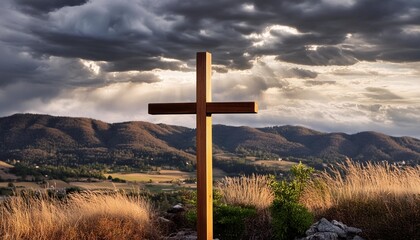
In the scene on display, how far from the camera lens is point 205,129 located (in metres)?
7.09

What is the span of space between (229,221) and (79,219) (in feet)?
9.42

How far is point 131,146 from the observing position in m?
62.6

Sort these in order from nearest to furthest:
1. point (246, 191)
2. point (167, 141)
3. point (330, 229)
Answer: point (330, 229), point (246, 191), point (167, 141)

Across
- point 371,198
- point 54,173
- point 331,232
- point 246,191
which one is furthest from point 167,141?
point 331,232

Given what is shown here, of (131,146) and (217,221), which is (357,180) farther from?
(131,146)

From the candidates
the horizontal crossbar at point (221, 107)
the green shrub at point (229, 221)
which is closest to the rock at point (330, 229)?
the green shrub at point (229, 221)

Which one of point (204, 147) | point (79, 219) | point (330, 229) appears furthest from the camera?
point (79, 219)

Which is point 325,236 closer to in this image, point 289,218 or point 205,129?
point 289,218

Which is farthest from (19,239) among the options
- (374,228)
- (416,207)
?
(416,207)

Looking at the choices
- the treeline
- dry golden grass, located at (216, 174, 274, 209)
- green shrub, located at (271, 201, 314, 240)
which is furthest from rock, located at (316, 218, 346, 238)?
the treeline

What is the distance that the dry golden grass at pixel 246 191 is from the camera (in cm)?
1282

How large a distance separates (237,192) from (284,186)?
1.96 m

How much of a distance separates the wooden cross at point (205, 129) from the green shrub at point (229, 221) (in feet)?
10.6

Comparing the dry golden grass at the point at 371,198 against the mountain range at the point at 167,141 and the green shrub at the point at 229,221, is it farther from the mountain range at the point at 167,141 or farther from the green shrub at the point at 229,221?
the mountain range at the point at 167,141
